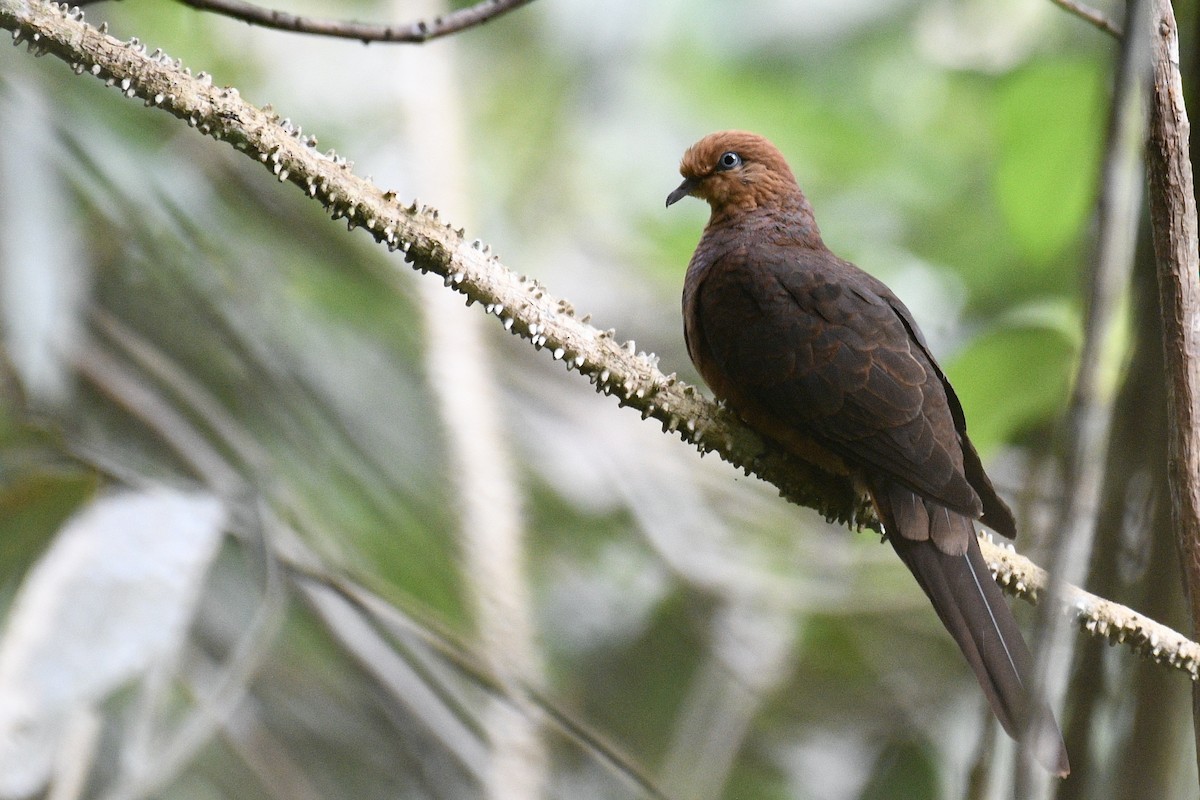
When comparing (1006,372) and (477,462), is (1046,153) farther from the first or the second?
(477,462)

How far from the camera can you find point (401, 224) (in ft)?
5.61

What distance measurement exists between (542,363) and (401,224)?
2.91 meters

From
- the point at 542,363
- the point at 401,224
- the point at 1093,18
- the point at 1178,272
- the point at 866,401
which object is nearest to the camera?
the point at 1178,272

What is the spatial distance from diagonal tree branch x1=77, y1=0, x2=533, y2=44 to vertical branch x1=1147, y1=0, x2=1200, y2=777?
1012 mm

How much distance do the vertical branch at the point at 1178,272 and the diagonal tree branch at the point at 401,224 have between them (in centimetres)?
16

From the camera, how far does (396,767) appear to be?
3762mm

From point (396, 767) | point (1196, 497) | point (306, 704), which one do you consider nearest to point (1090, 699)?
point (1196, 497)

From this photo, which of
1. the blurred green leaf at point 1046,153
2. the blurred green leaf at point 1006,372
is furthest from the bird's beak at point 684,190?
the blurred green leaf at point 1006,372

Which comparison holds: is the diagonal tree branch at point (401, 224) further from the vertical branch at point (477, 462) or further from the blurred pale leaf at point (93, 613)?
the blurred pale leaf at point (93, 613)

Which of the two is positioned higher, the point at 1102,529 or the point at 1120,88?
the point at 1102,529

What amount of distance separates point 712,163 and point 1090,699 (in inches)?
73.8

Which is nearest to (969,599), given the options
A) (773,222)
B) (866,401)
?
(866,401)

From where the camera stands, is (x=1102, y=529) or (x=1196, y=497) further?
(x=1102, y=529)

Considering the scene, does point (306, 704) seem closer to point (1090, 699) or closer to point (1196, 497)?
point (1090, 699)
